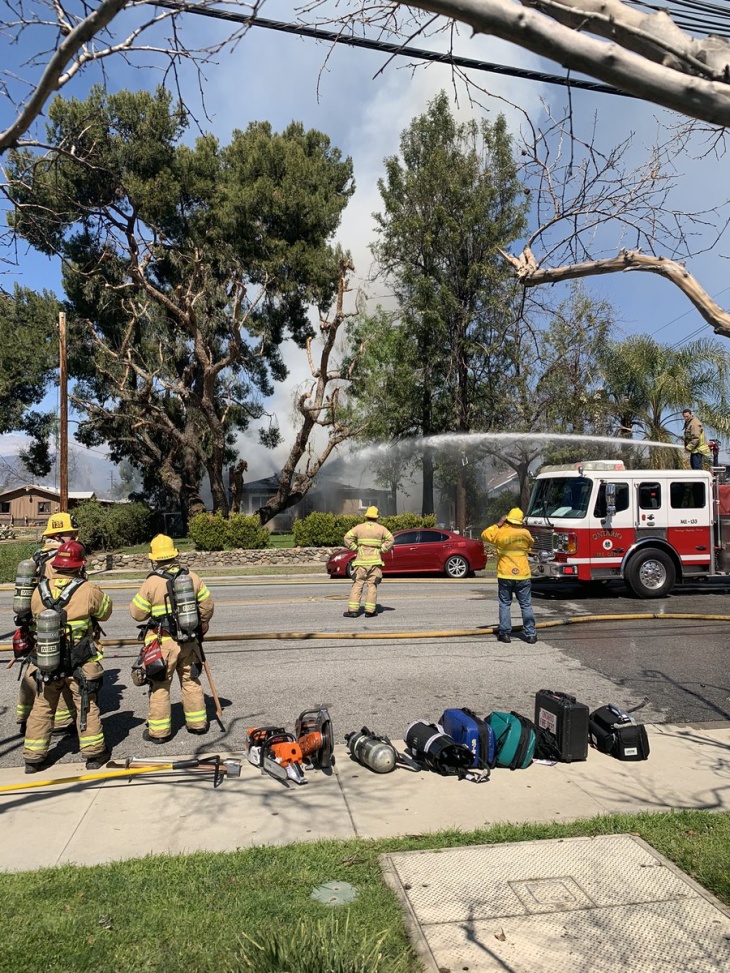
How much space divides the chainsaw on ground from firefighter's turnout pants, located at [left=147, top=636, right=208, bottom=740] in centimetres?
83

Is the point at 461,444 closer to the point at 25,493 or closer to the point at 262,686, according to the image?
the point at 262,686

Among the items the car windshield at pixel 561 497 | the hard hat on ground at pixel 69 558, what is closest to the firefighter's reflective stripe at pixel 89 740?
the hard hat on ground at pixel 69 558

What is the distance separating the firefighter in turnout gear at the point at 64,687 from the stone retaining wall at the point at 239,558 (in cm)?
1803

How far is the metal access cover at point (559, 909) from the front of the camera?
10.5ft

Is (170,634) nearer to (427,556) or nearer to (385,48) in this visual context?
(385,48)

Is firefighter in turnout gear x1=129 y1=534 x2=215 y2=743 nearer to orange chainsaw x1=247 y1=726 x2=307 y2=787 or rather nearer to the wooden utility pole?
orange chainsaw x1=247 y1=726 x2=307 y2=787

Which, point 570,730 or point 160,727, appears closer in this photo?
point 570,730

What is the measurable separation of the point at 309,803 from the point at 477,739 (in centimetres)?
131

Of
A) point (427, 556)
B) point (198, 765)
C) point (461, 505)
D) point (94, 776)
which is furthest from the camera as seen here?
point (461, 505)

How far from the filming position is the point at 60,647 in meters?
5.70

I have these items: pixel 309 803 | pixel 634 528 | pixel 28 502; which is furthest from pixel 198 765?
pixel 28 502

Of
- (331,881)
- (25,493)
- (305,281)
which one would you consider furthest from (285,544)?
(25,493)

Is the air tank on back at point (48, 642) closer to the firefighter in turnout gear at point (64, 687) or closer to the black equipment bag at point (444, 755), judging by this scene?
the firefighter in turnout gear at point (64, 687)

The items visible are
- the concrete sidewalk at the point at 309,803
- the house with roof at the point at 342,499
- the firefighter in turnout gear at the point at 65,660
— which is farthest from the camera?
the house with roof at the point at 342,499
